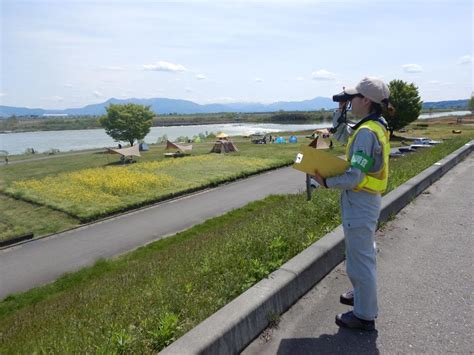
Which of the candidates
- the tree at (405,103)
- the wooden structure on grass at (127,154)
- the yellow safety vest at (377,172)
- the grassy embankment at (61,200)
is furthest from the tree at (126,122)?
the yellow safety vest at (377,172)

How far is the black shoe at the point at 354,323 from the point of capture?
3604 mm

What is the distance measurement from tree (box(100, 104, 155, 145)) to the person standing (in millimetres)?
55146

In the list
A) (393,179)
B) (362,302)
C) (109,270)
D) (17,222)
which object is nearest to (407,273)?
(362,302)

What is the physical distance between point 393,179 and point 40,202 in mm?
18113

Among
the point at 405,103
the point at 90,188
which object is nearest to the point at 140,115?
the point at 90,188

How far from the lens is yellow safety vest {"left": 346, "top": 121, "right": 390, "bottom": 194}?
3.39 metres

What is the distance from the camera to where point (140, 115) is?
2244 inches

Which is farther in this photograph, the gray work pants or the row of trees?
the row of trees

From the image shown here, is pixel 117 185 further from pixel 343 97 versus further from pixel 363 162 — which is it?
pixel 363 162

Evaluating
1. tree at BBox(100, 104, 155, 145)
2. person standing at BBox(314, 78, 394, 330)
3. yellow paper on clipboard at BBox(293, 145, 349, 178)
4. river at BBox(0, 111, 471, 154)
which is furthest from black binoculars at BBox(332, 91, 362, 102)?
river at BBox(0, 111, 471, 154)

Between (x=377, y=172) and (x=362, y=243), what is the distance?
682 millimetres

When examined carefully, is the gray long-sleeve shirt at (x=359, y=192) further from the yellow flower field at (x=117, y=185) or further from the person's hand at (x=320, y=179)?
the yellow flower field at (x=117, y=185)

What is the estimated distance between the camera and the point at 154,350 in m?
3.09

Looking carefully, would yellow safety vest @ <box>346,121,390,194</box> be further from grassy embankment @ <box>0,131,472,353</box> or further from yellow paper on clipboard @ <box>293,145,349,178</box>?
grassy embankment @ <box>0,131,472,353</box>
